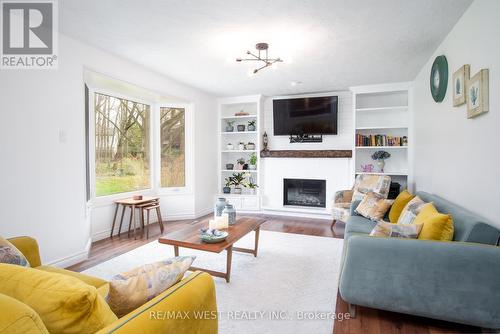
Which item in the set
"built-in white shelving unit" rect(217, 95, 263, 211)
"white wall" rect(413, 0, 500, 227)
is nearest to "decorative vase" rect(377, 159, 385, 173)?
"white wall" rect(413, 0, 500, 227)

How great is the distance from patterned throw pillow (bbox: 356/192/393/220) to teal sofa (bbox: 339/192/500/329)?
1.28m

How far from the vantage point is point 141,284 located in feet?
3.80

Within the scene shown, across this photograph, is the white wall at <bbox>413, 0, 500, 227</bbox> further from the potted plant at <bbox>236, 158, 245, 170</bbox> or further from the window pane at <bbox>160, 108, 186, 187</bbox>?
the window pane at <bbox>160, 108, 186, 187</bbox>

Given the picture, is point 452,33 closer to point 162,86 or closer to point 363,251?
point 363,251

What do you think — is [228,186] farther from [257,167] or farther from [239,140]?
[239,140]

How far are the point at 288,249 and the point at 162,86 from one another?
3243 millimetres

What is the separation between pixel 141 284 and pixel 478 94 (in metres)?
2.69

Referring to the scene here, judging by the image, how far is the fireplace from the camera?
5681 millimetres

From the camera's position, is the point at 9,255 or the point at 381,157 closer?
the point at 9,255

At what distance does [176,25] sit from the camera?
2754mm

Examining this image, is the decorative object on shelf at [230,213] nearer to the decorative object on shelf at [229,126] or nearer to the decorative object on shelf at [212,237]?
the decorative object on shelf at [212,237]

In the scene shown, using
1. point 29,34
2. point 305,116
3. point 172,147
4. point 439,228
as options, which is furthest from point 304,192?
point 29,34

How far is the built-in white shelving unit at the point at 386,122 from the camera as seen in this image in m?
4.94

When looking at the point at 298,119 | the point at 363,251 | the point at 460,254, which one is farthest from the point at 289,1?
the point at 298,119
